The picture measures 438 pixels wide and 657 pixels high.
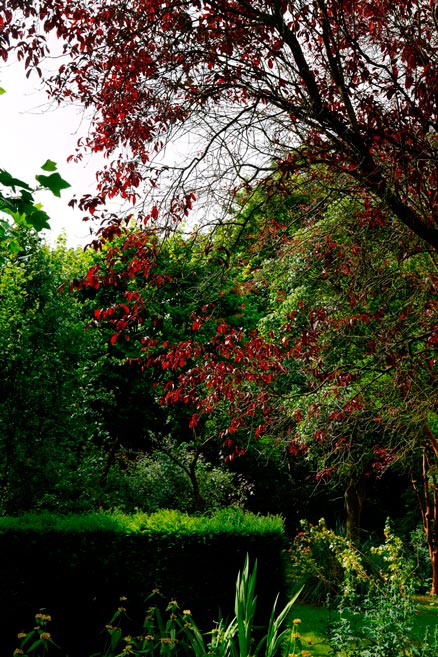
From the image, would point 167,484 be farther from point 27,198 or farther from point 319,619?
point 27,198

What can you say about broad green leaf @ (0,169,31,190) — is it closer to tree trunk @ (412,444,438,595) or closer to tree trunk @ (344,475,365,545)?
tree trunk @ (412,444,438,595)

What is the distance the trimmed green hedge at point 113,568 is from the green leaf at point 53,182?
524 cm

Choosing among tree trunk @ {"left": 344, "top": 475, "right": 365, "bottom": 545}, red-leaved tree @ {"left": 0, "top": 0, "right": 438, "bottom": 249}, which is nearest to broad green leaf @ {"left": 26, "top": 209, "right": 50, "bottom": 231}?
red-leaved tree @ {"left": 0, "top": 0, "right": 438, "bottom": 249}

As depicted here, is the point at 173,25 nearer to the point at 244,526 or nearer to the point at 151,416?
the point at 244,526

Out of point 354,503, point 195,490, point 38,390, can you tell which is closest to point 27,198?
point 38,390

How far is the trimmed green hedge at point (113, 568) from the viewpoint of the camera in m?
6.82

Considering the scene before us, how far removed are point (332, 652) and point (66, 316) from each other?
771 centimetres

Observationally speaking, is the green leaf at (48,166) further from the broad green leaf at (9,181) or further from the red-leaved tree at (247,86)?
the red-leaved tree at (247,86)

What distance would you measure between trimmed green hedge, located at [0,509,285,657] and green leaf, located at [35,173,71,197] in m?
5.24

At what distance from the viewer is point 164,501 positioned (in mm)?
12656

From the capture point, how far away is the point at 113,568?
697cm

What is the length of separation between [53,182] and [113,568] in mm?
5507

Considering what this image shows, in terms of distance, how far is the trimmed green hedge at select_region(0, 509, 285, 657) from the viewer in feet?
22.4

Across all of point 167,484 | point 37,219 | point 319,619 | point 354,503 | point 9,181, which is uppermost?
point 9,181
